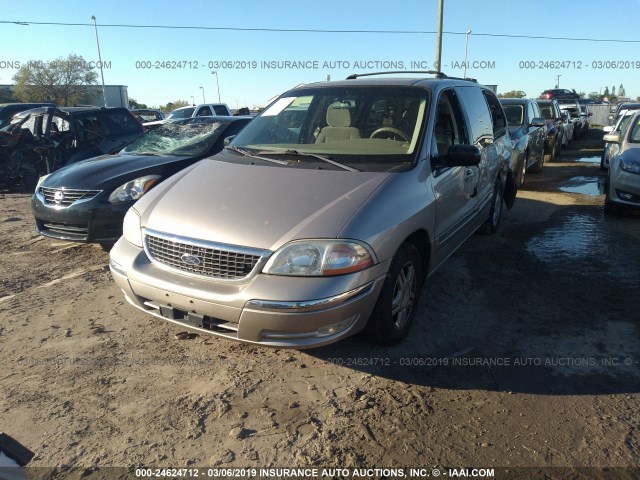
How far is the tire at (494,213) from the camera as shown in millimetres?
5885

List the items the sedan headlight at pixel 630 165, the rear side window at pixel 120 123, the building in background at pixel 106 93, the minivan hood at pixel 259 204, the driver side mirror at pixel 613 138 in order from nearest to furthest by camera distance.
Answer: the minivan hood at pixel 259 204
the sedan headlight at pixel 630 165
the driver side mirror at pixel 613 138
the rear side window at pixel 120 123
the building in background at pixel 106 93

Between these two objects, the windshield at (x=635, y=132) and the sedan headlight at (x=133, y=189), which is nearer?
the sedan headlight at (x=133, y=189)

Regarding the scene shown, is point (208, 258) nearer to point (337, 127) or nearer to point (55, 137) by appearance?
point (337, 127)

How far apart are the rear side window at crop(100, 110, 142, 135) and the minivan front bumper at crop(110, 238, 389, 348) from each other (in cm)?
666

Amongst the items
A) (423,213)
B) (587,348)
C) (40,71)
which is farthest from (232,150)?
(40,71)

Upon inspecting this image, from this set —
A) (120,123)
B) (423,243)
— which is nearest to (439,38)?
(120,123)

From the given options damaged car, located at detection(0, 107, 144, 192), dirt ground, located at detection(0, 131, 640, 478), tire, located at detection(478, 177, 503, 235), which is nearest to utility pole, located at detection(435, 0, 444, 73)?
damaged car, located at detection(0, 107, 144, 192)

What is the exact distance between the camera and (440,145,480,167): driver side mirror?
3559 mm

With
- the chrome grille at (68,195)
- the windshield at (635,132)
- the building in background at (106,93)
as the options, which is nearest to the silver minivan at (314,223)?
the chrome grille at (68,195)

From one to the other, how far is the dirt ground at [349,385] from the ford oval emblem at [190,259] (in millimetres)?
763

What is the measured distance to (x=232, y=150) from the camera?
4.14 m

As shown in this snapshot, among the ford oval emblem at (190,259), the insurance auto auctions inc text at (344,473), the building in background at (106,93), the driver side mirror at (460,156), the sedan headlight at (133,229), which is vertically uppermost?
the building in background at (106,93)

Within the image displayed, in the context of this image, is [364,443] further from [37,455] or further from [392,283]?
[37,455]

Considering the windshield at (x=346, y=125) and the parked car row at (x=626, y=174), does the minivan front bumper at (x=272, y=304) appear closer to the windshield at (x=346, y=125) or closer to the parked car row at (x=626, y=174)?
the windshield at (x=346, y=125)
